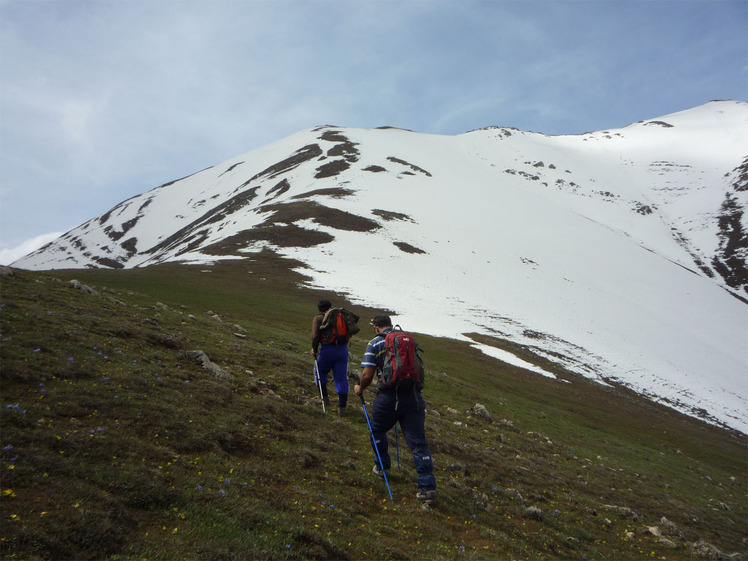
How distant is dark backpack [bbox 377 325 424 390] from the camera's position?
9008 mm

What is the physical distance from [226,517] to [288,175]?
122475 millimetres

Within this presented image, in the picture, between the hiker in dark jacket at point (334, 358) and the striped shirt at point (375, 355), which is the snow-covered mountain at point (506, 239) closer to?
the hiker in dark jacket at point (334, 358)

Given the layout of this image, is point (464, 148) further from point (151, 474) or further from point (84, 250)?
point (151, 474)

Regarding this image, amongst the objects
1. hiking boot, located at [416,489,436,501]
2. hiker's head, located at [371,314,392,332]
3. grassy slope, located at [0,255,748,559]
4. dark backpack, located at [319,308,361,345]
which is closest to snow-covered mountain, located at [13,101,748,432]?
grassy slope, located at [0,255,748,559]

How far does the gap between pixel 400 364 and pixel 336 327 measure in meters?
4.55

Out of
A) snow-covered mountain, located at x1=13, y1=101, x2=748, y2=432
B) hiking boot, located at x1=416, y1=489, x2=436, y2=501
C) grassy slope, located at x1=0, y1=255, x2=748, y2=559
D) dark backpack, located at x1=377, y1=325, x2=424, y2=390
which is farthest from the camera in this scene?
snow-covered mountain, located at x1=13, y1=101, x2=748, y2=432

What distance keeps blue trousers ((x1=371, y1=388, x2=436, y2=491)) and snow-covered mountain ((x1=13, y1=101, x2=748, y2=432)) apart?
36.0m

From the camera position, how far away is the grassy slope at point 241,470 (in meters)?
6.04

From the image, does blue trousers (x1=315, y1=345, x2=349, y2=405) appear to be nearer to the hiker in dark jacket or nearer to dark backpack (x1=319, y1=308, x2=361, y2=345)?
the hiker in dark jacket

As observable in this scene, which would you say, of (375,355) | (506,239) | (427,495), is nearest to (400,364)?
(375,355)

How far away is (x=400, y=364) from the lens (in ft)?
29.5

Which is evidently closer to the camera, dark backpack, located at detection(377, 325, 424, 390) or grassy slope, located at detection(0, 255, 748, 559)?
grassy slope, located at detection(0, 255, 748, 559)

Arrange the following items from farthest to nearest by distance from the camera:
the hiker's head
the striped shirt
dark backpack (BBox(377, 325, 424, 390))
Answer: the hiker's head, the striped shirt, dark backpack (BBox(377, 325, 424, 390))

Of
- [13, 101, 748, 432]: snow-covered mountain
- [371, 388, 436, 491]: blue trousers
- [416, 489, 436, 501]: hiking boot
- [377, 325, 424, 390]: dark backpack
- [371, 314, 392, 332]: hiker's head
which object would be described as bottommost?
[416, 489, 436, 501]: hiking boot
